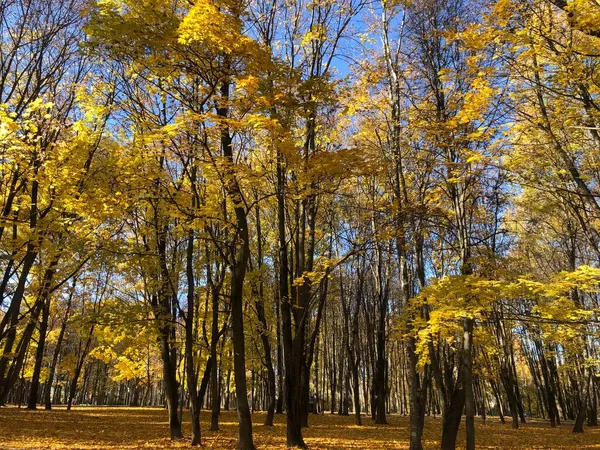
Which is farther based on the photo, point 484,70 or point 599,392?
point 599,392

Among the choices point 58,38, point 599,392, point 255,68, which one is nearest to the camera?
point 255,68

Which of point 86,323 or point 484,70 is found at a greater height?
point 484,70

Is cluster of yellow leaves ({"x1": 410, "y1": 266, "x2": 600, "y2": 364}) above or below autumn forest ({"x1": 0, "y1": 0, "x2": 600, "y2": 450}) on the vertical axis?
below

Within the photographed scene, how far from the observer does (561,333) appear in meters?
9.57

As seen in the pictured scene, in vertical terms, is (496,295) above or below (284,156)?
below

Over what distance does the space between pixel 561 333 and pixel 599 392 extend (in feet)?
94.6

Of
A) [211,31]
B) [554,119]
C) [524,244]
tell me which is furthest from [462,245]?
[524,244]

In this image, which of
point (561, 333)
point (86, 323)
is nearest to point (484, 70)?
point (561, 333)

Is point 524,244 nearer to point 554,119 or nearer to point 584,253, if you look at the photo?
point 584,253

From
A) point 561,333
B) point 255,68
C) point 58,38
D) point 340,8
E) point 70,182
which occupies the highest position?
point 340,8

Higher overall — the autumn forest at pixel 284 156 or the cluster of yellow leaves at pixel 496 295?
the autumn forest at pixel 284 156

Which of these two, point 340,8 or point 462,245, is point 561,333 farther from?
point 340,8

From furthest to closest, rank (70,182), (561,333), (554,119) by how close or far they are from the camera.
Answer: (561,333) < (70,182) < (554,119)

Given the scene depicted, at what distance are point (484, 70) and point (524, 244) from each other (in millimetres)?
14604
